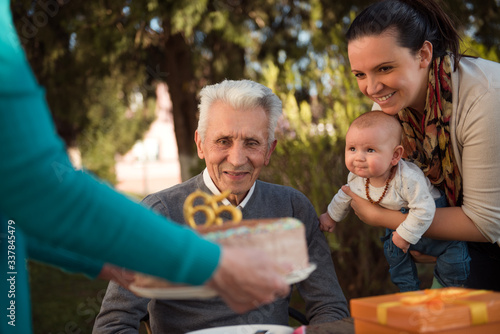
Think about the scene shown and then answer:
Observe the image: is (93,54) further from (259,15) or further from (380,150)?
(380,150)

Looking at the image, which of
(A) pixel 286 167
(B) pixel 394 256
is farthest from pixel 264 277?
(A) pixel 286 167

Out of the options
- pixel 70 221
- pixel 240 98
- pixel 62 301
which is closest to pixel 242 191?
pixel 240 98

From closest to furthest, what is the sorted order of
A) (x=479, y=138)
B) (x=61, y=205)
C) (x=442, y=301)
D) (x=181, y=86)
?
(x=61, y=205), (x=442, y=301), (x=479, y=138), (x=181, y=86)

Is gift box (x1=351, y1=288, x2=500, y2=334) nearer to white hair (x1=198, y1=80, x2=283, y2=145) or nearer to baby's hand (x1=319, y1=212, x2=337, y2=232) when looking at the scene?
baby's hand (x1=319, y1=212, x2=337, y2=232)

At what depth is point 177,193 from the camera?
2.67 metres

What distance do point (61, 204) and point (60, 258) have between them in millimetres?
652

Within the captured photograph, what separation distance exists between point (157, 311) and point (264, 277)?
4.47ft

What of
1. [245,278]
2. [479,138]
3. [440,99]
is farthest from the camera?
[440,99]

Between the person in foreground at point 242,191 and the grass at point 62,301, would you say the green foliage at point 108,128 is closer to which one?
the grass at point 62,301

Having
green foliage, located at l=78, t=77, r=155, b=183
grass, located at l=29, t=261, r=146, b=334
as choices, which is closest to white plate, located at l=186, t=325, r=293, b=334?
grass, located at l=29, t=261, r=146, b=334

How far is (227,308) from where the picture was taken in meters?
2.44

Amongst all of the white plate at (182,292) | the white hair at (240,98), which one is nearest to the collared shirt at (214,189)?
the white hair at (240,98)

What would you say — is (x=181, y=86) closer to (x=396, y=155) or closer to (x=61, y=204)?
(x=396, y=155)

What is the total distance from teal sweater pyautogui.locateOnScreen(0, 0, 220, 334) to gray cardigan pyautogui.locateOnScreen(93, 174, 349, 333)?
1271mm
